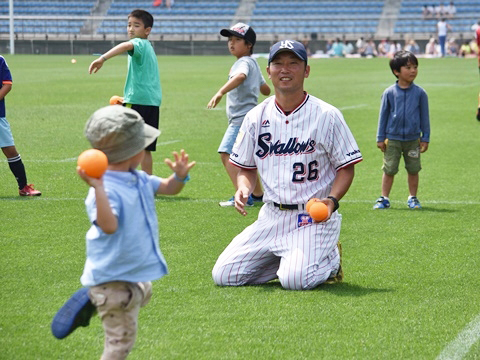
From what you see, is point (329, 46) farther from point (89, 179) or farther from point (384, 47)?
point (89, 179)

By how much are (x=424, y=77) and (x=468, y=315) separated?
29568 millimetres

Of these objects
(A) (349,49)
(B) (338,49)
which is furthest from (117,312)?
(A) (349,49)

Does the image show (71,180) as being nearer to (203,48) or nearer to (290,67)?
(290,67)

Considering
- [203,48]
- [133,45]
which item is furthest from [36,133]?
[203,48]

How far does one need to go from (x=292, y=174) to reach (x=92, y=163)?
3.13m

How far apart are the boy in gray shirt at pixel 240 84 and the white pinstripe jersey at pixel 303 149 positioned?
3.48 metres

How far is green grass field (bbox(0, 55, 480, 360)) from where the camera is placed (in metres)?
5.48

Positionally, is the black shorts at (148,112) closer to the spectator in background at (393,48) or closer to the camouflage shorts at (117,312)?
the camouflage shorts at (117,312)

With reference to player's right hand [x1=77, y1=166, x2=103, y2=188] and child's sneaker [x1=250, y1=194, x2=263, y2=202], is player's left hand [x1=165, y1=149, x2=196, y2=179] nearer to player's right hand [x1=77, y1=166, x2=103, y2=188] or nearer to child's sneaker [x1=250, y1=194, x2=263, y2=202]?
player's right hand [x1=77, y1=166, x2=103, y2=188]

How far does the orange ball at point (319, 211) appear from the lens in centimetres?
643

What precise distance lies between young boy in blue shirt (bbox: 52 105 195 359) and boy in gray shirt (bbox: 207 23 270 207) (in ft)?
19.8

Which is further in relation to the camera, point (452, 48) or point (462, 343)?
point (452, 48)

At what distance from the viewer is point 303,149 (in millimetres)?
6918

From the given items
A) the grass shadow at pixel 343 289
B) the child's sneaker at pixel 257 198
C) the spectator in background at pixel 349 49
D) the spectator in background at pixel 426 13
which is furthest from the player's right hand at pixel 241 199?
the spectator in background at pixel 426 13
